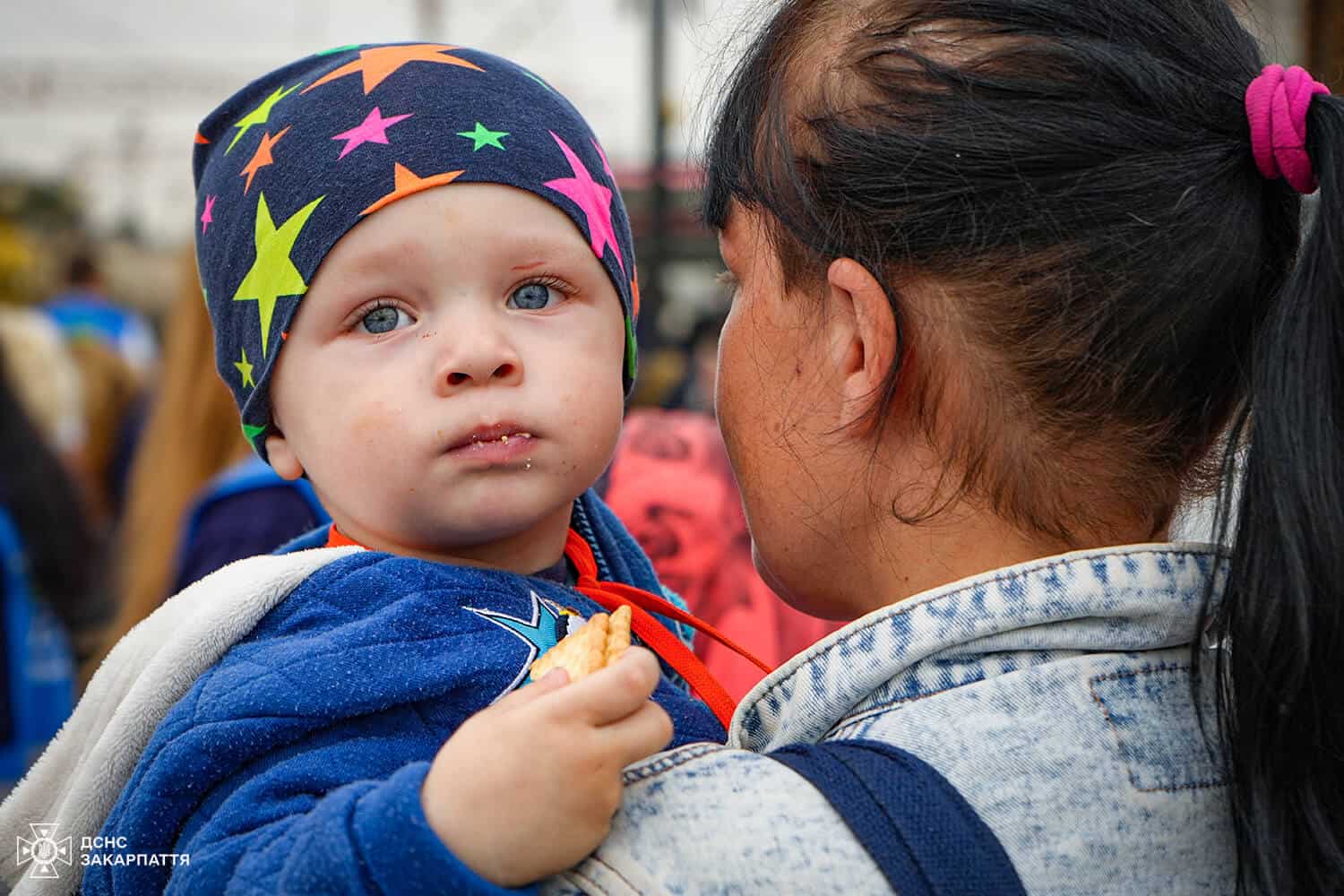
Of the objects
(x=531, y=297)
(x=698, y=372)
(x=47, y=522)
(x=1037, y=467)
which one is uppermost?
(x=531, y=297)

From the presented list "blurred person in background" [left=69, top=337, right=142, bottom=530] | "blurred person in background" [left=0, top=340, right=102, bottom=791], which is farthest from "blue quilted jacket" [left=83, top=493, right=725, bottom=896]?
"blurred person in background" [left=69, top=337, right=142, bottom=530]

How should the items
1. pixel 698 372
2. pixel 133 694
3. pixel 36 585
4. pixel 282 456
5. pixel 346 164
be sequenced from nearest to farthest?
pixel 133 694
pixel 346 164
pixel 282 456
pixel 36 585
pixel 698 372

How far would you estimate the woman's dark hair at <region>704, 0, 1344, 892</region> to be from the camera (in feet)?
4.17

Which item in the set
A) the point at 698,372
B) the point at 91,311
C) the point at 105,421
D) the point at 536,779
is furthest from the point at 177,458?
the point at 91,311

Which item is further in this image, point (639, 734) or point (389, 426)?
point (389, 426)

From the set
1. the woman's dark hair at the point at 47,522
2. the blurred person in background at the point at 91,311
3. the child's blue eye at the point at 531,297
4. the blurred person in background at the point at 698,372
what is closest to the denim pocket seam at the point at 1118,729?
the child's blue eye at the point at 531,297

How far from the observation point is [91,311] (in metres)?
8.85


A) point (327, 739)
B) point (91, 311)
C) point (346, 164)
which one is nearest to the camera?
point (327, 739)

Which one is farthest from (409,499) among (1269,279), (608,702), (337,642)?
(1269,279)

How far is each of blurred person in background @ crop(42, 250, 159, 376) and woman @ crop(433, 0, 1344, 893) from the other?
7.46 m

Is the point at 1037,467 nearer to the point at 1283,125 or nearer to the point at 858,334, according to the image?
the point at 858,334

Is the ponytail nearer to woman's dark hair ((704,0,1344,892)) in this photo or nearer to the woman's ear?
woman's dark hair ((704,0,1344,892))

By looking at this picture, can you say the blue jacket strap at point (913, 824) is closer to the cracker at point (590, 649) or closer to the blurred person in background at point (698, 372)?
the cracker at point (590, 649)

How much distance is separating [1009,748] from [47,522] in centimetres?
389
